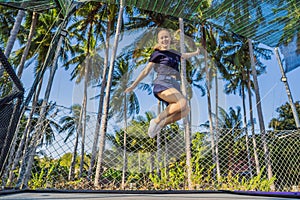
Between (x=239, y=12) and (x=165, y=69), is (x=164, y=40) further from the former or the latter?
(x=239, y=12)

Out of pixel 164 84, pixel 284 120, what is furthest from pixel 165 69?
pixel 284 120

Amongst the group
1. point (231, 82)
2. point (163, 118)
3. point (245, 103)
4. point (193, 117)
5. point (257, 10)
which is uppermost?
point (231, 82)

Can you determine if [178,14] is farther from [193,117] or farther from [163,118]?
[163,118]

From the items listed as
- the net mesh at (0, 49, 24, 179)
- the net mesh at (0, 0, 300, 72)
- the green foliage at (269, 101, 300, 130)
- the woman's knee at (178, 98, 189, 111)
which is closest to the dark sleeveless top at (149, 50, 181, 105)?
the woman's knee at (178, 98, 189, 111)

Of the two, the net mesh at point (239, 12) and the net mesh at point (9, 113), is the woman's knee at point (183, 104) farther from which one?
the net mesh at point (239, 12)

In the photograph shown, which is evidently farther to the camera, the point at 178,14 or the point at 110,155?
the point at 110,155

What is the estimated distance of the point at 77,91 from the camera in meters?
2.09

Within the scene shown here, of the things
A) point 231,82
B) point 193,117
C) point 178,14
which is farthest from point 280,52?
point 231,82

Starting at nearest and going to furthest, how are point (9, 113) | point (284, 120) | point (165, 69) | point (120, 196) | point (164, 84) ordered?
1. point (120, 196)
2. point (9, 113)
3. point (164, 84)
4. point (165, 69)
5. point (284, 120)

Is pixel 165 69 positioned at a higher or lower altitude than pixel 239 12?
lower

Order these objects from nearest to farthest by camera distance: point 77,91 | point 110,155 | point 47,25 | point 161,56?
point 161,56 < point 77,91 < point 110,155 < point 47,25

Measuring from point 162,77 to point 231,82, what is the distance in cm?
1037

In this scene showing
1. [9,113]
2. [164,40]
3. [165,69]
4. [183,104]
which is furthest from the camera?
[164,40]

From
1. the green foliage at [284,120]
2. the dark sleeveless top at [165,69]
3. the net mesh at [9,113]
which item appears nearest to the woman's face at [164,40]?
the dark sleeveless top at [165,69]
